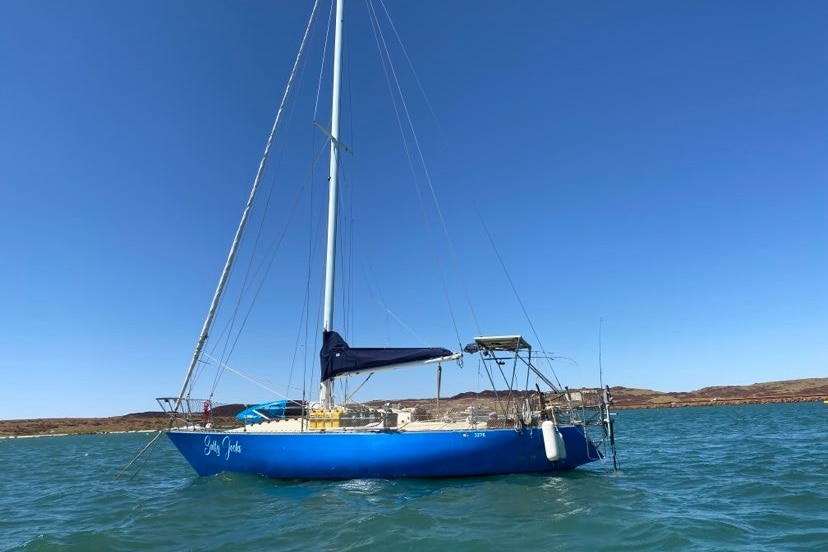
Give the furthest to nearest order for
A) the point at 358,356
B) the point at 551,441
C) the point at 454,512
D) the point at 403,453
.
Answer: the point at 358,356 < the point at 551,441 < the point at 403,453 < the point at 454,512

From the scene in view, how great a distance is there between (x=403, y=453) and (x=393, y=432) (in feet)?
2.25


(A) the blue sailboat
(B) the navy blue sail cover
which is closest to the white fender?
(A) the blue sailboat

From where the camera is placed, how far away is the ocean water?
9328 millimetres

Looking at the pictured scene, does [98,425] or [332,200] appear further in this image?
[98,425]

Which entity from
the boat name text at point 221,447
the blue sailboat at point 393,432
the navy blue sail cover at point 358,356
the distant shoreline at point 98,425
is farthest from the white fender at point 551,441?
the distant shoreline at point 98,425

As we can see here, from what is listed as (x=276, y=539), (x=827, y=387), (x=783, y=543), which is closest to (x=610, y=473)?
(x=783, y=543)

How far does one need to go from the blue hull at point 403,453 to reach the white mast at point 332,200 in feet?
9.57

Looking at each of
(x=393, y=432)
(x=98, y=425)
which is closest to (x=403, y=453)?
(x=393, y=432)

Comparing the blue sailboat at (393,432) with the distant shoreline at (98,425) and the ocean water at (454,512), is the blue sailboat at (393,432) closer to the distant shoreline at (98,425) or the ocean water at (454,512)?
the ocean water at (454,512)

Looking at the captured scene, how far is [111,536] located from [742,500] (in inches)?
573

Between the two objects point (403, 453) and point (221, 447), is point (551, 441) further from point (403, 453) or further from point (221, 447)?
point (221, 447)

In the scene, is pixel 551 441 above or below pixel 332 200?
below

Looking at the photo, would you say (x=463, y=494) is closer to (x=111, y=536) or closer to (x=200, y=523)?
(x=200, y=523)

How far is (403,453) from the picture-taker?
15203 mm
